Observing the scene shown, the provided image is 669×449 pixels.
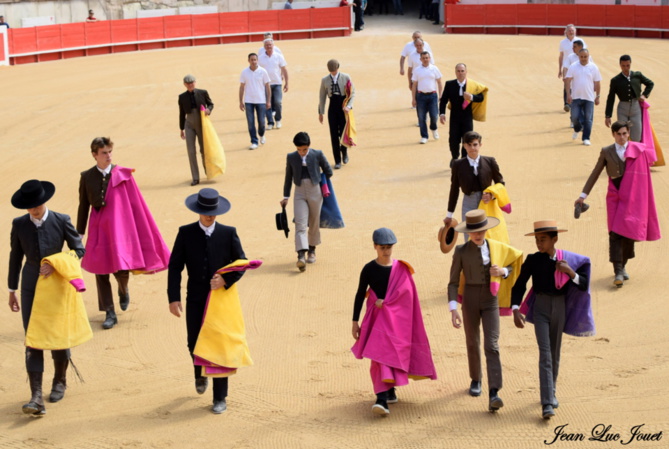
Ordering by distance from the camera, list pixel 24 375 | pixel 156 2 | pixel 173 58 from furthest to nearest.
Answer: pixel 156 2
pixel 173 58
pixel 24 375

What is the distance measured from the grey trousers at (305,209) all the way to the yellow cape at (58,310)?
4478 mm

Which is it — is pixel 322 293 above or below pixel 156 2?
below

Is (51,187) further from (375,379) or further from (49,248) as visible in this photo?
(375,379)

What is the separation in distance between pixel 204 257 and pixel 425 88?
1211 cm

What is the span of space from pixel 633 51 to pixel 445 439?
87.6 ft

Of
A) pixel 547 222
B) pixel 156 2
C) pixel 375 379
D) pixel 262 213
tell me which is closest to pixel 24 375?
pixel 375 379

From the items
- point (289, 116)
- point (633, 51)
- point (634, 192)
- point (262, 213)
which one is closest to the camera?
point (634, 192)

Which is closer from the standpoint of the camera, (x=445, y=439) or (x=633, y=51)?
(x=445, y=439)

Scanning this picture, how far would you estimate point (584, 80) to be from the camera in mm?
19422

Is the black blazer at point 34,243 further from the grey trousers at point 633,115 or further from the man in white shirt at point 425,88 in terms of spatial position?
the man in white shirt at point 425,88

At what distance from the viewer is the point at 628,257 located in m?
12.1

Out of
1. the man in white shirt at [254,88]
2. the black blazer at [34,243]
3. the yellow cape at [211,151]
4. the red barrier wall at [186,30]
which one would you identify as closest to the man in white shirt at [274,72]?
the man in white shirt at [254,88]

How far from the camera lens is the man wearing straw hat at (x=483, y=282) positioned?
8.55 m

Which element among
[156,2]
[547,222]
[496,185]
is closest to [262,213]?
[496,185]
